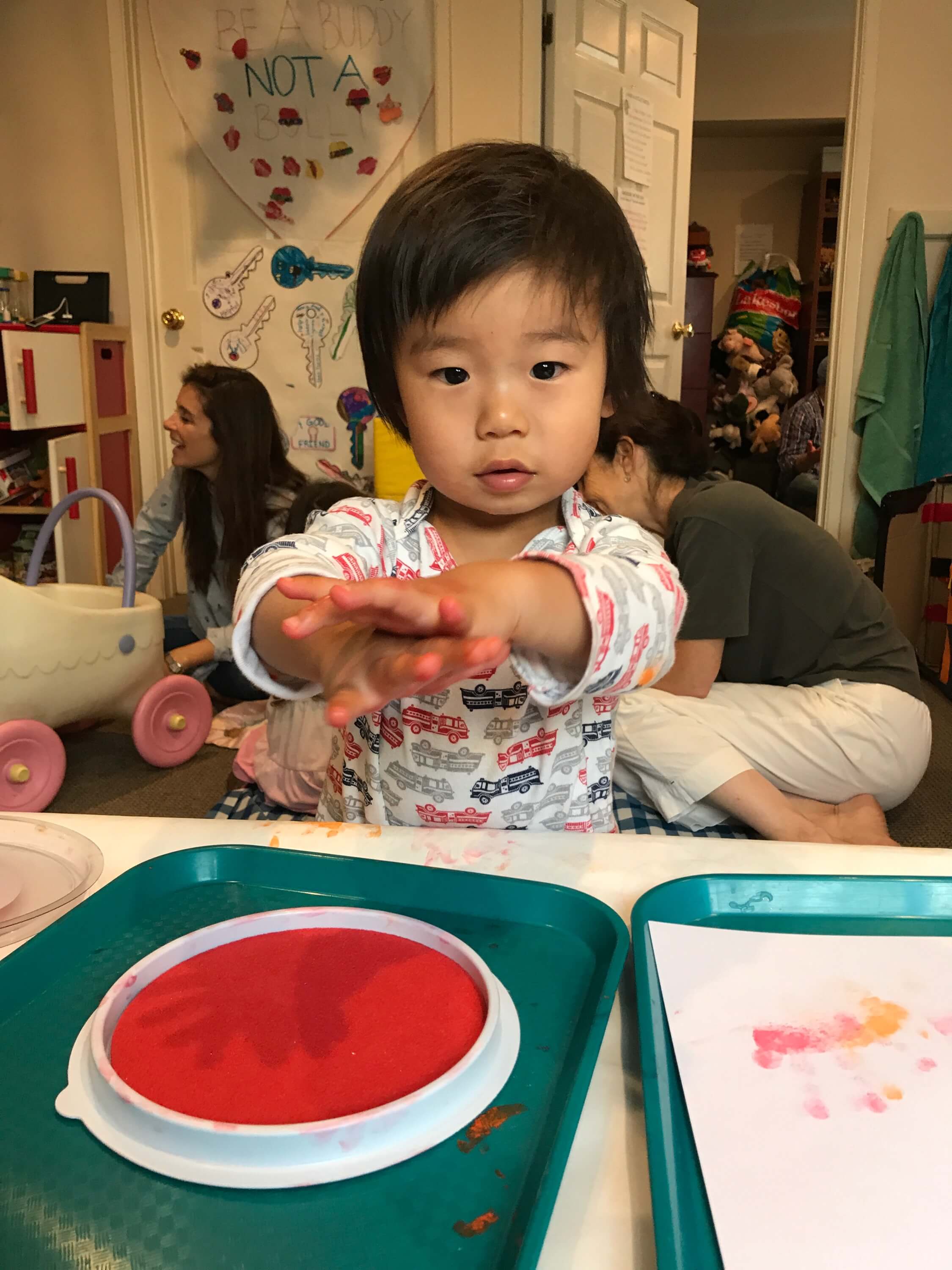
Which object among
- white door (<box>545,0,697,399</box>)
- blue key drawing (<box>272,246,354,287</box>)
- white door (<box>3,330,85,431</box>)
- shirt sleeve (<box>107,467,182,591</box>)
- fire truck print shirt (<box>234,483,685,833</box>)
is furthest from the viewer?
blue key drawing (<box>272,246,354,287</box>)

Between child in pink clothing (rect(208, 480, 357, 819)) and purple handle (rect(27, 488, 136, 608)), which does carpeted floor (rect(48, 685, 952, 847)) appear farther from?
purple handle (rect(27, 488, 136, 608))

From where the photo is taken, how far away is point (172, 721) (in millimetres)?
1820

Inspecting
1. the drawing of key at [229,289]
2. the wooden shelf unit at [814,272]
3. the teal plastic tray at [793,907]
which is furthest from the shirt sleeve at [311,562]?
the wooden shelf unit at [814,272]

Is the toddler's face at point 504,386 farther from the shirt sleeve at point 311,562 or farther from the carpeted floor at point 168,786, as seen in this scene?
the carpeted floor at point 168,786

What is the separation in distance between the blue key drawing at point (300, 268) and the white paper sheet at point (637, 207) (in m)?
0.89

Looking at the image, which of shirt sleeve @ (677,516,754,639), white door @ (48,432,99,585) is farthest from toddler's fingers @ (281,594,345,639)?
white door @ (48,432,99,585)

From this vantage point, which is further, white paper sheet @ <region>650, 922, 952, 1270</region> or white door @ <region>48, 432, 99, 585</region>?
white door @ <region>48, 432, 99, 585</region>

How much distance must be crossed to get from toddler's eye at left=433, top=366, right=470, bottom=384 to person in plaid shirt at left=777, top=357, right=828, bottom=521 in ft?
11.7

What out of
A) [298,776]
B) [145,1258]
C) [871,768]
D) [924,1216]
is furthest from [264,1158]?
[871,768]

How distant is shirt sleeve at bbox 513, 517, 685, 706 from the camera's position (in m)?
0.46

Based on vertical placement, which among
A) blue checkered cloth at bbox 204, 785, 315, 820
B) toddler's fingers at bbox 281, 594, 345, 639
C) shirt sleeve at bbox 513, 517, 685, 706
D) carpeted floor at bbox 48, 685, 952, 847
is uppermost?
toddler's fingers at bbox 281, 594, 345, 639

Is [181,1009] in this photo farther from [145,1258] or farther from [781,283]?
[781,283]

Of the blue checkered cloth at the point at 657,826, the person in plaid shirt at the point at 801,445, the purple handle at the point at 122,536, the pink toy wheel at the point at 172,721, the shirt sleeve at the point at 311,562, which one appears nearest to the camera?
the shirt sleeve at the point at 311,562

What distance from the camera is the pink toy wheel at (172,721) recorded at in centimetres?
178
